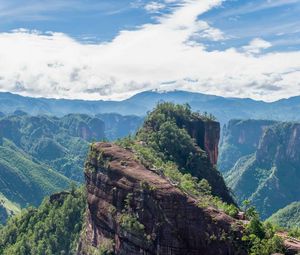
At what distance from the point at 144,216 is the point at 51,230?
202 ft

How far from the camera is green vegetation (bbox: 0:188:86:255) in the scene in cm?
13212

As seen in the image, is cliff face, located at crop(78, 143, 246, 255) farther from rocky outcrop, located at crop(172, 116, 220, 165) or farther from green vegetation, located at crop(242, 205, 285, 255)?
rocky outcrop, located at crop(172, 116, 220, 165)

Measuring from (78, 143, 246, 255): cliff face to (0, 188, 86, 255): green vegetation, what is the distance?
34327 mm

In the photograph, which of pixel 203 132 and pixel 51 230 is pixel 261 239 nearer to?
pixel 51 230

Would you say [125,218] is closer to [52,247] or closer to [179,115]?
[52,247]

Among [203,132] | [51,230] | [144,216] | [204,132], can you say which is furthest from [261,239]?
[204,132]

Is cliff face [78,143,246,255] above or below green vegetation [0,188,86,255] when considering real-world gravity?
above

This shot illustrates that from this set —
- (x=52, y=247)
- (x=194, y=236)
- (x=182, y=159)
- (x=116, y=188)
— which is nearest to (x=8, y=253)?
(x=52, y=247)

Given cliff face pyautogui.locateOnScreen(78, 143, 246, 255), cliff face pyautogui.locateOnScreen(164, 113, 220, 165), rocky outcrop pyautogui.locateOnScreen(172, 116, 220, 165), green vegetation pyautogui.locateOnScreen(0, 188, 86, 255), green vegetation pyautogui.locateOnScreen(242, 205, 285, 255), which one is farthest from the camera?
rocky outcrop pyautogui.locateOnScreen(172, 116, 220, 165)

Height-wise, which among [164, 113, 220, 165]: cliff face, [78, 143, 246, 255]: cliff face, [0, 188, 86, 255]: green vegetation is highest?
[164, 113, 220, 165]: cliff face

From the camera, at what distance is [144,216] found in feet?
268

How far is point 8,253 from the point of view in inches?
5433

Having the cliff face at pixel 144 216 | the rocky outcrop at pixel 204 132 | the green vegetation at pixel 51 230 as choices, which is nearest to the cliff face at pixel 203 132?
the rocky outcrop at pixel 204 132

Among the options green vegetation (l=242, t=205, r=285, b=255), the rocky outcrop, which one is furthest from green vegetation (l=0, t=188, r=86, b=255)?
green vegetation (l=242, t=205, r=285, b=255)
